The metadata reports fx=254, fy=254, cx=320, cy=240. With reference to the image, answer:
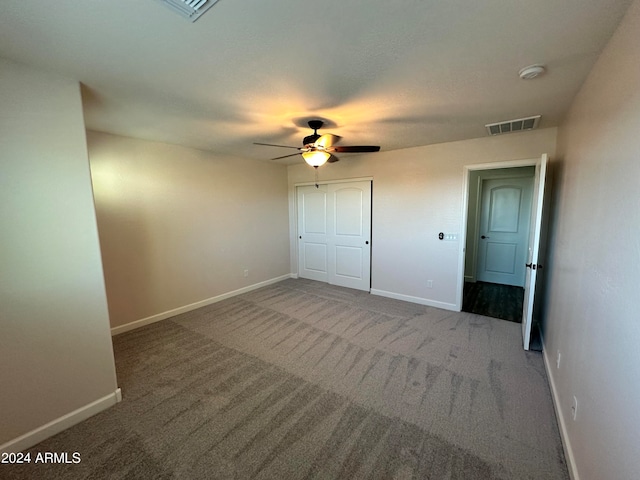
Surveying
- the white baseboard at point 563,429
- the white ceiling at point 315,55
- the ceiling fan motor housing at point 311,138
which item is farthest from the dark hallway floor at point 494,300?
the ceiling fan motor housing at point 311,138

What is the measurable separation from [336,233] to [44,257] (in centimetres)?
388

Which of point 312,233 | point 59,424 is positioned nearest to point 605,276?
point 59,424

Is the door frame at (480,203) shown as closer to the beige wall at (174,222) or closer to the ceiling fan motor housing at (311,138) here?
the ceiling fan motor housing at (311,138)

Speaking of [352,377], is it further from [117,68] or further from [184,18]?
[117,68]

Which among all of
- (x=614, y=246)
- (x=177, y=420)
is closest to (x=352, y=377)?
(x=177, y=420)

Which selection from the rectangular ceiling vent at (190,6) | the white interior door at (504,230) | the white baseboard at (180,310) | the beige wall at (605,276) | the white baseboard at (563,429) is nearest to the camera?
the beige wall at (605,276)

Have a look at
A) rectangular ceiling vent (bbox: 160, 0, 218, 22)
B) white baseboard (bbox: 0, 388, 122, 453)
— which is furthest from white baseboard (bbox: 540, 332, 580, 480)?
white baseboard (bbox: 0, 388, 122, 453)

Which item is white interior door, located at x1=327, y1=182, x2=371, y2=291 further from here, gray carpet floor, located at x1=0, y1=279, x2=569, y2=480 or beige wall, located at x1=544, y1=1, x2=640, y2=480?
beige wall, located at x1=544, y1=1, x2=640, y2=480

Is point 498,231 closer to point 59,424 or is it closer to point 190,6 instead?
point 190,6

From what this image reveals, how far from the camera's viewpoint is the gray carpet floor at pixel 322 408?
1.50 meters

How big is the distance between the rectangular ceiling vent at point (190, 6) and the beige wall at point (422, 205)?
3.27 m

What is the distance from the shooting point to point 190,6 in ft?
3.71

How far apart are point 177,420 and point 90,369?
76 cm

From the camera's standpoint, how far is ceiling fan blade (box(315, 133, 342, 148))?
8.43 ft
